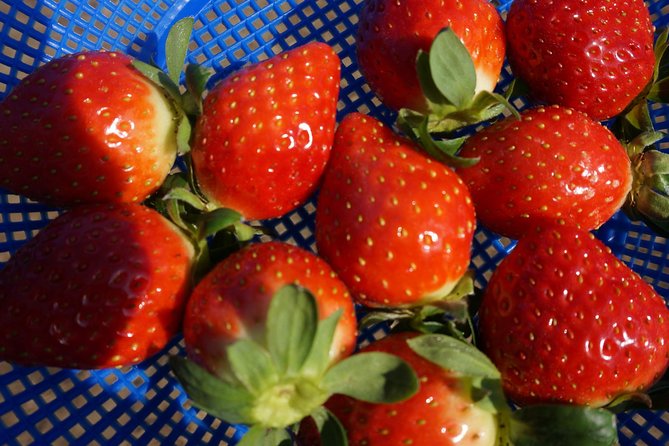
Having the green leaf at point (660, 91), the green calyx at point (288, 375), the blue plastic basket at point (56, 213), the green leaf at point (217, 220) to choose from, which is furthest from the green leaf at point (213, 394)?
the green leaf at point (660, 91)

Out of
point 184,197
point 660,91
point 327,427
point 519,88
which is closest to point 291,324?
point 327,427

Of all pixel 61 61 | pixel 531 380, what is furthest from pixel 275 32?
pixel 531 380

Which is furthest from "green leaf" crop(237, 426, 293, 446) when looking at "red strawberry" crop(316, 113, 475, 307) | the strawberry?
"red strawberry" crop(316, 113, 475, 307)

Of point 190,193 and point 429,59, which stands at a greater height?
point 429,59

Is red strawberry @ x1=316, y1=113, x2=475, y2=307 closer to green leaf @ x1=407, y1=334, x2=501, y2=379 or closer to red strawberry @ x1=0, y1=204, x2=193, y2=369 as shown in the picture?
green leaf @ x1=407, y1=334, x2=501, y2=379

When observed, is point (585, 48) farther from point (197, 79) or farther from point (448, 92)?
point (197, 79)

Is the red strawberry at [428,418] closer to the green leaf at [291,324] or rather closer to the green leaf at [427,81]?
the green leaf at [291,324]

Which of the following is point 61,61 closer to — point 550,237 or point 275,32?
point 275,32
